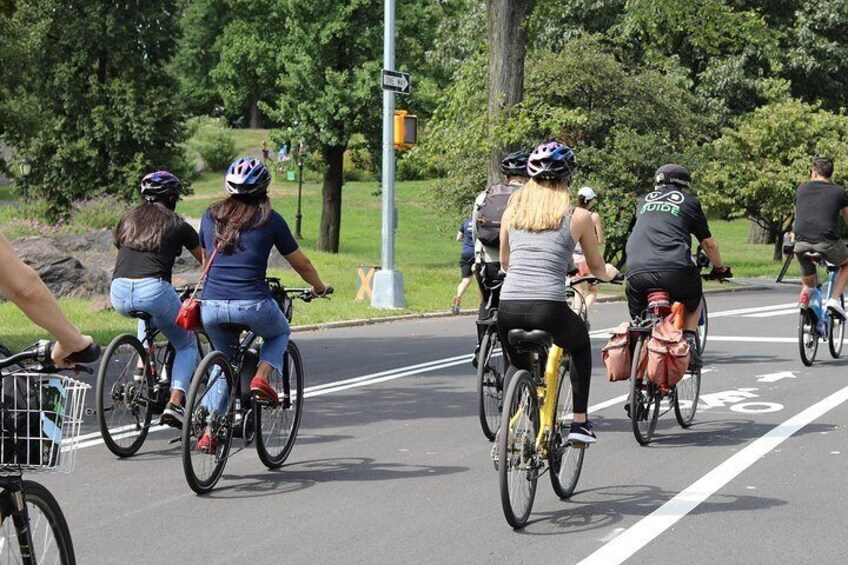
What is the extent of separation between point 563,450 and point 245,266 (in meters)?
2.07

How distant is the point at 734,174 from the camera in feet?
118

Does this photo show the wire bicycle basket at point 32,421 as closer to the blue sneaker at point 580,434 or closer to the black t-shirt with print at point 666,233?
the blue sneaker at point 580,434

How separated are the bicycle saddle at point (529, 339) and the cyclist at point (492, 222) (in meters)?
2.76

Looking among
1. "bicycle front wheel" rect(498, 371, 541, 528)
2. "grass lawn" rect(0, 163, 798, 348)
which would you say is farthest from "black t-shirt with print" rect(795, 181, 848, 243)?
"grass lawn" rect(0, 163, 798, 348)

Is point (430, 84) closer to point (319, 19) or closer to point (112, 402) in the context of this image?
point (319, 19)

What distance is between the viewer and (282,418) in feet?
27.9

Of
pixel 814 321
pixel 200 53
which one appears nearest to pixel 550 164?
pixel 814 321

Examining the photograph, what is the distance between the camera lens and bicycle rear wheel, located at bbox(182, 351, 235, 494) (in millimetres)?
7285

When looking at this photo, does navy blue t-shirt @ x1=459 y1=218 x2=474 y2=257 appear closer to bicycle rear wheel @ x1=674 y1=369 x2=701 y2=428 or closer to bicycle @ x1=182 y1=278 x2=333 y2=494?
bicycle rear wheel @ x1=674 y1=369 x2=701 y2=428


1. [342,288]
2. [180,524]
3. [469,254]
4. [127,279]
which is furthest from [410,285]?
[180,524]

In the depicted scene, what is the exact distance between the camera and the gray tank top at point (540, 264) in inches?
273

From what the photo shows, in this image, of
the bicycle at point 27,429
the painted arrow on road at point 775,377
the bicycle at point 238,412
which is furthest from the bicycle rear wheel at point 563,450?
the painted arrow on road at point 775,377

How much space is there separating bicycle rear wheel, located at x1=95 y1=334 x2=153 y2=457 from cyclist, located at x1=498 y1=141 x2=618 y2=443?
9.13ft

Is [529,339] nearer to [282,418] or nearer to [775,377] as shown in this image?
[282,418]
